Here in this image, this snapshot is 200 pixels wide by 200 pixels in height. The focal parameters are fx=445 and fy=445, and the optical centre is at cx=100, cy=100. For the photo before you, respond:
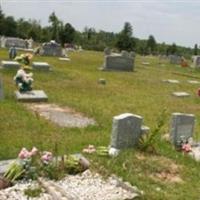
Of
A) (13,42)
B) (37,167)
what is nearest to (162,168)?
(37,167)

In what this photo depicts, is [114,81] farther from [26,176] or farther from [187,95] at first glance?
[26,176]

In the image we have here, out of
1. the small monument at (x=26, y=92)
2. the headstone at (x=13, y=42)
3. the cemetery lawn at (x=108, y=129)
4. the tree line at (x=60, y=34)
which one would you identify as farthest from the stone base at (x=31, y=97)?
the tree line at (x=60, y=34)

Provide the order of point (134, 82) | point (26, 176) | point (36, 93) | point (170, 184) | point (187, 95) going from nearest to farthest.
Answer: point (26, 176) → point (170, 184) → point (36, 93) → point (187, 95) → point (134, 82)

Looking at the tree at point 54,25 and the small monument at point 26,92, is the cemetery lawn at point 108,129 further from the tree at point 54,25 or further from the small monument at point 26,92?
the tree at point 54,25

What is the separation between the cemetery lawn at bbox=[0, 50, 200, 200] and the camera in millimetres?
6711

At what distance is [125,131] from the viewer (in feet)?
25.8

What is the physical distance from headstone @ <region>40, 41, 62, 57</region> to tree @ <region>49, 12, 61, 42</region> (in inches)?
1166

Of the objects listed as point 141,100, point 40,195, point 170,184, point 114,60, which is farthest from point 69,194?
point 114,60

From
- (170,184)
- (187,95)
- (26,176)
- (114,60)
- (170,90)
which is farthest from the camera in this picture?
(114,60)

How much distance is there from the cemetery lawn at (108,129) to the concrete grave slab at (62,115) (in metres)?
0.26

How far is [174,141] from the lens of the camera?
Answer: 881 centimetres

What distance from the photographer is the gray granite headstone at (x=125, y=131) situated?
7.78m

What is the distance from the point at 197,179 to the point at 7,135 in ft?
12.4

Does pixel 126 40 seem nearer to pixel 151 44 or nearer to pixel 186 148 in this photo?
pixel 151 44
